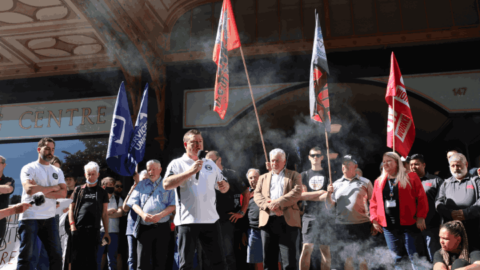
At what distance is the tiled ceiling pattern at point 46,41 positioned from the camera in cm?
706

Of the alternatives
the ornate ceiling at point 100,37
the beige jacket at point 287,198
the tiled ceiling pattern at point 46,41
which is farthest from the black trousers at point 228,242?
the tiled ceiling pattern at point 46,41

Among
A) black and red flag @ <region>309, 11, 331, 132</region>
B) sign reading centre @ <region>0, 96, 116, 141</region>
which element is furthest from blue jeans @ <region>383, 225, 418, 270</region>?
sign reading centre @ <region>0, 96, 116, 141</region>

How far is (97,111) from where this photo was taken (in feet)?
27.6

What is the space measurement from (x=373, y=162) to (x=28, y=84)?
9472 mm

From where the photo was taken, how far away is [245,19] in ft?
A: 26.9

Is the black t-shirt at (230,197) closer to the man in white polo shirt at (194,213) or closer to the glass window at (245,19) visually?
the man in white polo shirt at (194,213)

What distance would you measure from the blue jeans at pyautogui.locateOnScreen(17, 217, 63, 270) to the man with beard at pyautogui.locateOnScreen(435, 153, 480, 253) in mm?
4259

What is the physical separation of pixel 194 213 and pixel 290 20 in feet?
20.6

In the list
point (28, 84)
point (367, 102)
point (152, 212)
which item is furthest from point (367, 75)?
point (28, 84)

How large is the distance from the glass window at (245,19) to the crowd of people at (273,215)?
14.3 ft

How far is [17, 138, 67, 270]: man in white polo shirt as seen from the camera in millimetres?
3502

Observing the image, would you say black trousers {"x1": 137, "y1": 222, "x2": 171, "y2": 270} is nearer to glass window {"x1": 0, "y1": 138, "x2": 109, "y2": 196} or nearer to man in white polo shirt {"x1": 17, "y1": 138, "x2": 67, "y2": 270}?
man in white polo shirt {"x1": 17, "y1": 138, "x2": 67, "y2": 270}

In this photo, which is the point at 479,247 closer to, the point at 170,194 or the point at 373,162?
the point at 170,194

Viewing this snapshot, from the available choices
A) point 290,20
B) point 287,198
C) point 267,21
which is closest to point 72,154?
point 267,21
